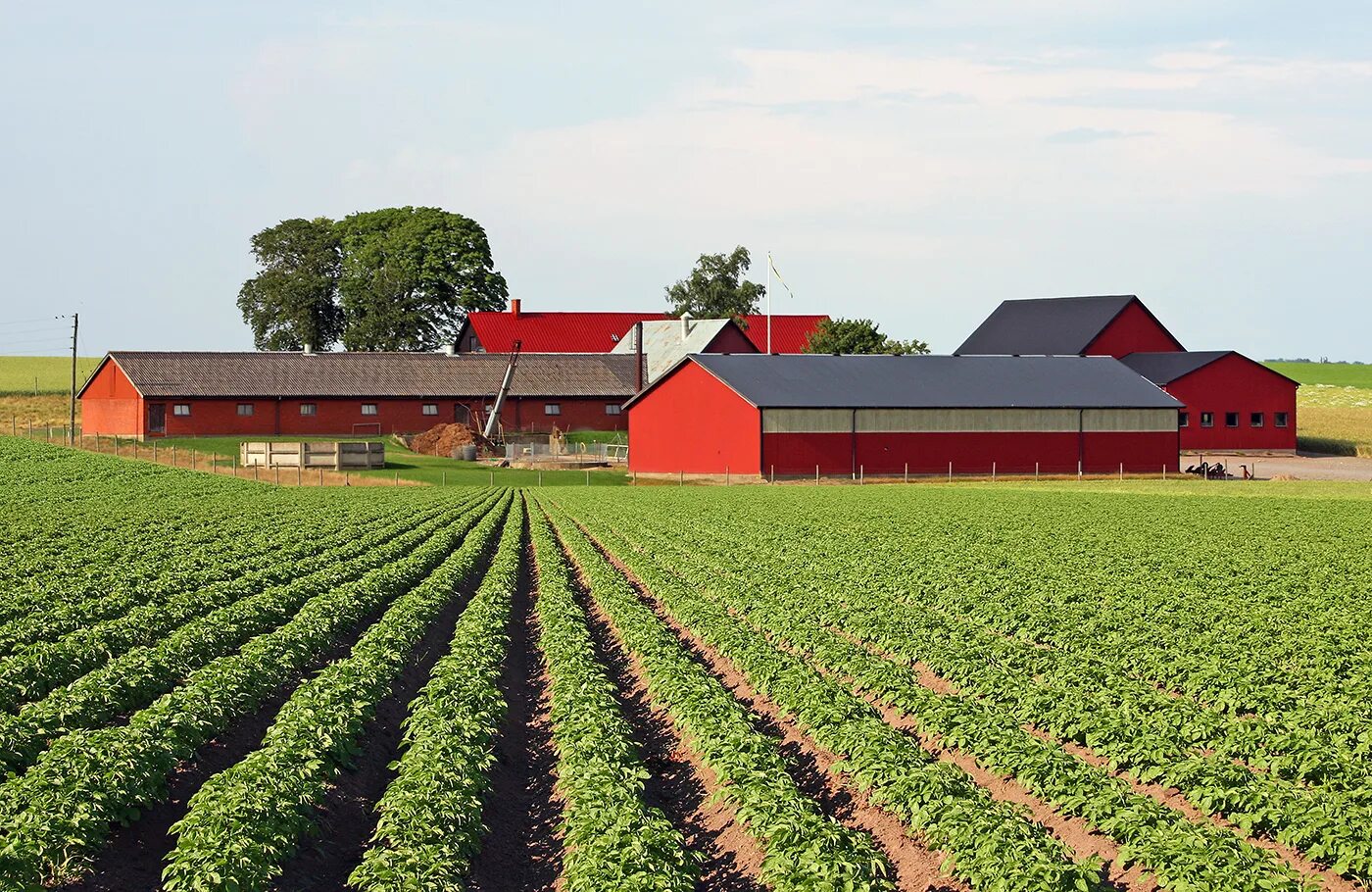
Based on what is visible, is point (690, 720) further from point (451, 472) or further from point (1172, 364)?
point (1172, 364)

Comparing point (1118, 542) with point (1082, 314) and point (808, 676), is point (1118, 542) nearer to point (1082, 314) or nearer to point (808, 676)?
point (808, 676)

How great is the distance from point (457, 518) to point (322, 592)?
18667 millimetres

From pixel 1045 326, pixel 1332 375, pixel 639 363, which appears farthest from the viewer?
pixel 1332 375

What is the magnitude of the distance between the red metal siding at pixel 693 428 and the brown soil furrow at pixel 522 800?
44.3 metres

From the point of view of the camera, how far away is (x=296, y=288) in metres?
119

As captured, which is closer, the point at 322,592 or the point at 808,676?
the point at 808,676

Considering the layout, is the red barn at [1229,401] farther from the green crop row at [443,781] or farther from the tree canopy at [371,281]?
the green crop row at [443,781]

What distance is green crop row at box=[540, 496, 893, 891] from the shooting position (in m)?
10.5

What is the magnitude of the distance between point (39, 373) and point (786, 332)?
286ft

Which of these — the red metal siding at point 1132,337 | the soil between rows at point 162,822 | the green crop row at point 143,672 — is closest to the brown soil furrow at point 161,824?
the soil between rows at point 162,822

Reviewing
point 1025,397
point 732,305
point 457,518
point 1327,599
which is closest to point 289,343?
point 732,305

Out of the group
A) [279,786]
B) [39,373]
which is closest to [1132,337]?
[279,786]

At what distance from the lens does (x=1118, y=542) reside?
34375 millimetres

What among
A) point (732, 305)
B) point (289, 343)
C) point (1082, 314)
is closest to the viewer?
point (1082, 314)
